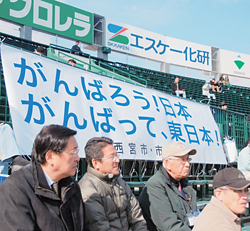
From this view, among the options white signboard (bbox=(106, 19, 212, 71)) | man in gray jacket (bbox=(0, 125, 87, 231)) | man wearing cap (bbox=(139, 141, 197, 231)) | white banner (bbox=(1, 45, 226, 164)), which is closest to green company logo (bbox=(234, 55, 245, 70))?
white signboard (bbox=(106, 19, 212, 71))

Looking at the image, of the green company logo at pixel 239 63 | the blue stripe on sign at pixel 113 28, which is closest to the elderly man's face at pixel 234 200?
the blue stripe on sign at pixel 113 28

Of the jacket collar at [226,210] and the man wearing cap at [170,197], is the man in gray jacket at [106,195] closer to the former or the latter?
the man wearing cap at [170,197]

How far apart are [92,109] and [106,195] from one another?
1.60 metres

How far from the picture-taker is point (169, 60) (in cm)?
1727

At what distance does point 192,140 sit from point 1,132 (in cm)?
355

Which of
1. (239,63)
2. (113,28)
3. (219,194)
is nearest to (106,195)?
(219,194)

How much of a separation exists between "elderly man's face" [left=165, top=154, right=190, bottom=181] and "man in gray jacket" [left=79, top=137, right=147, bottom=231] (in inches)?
20.5

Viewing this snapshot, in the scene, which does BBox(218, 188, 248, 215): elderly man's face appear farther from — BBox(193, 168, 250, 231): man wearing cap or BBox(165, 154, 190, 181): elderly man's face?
BBox(165, 154, 190, 181): elderly man's face

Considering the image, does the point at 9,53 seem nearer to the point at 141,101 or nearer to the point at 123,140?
the point at 123,140

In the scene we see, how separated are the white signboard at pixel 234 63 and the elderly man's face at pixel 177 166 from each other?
18917 mm

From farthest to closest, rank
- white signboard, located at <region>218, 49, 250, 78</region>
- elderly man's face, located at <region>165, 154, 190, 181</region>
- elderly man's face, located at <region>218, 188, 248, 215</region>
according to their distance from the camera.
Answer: white signboard, located at <region>218, 49, 250, 78</region> → elderly man's face, located at <region>165, 154, 190, 181</region> → elderly man's face, located at <region>218, 188, 248, 215</region>

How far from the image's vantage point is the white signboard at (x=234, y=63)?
20625 millimetres

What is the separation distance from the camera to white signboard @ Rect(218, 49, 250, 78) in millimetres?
20625

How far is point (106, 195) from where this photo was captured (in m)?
2.33
